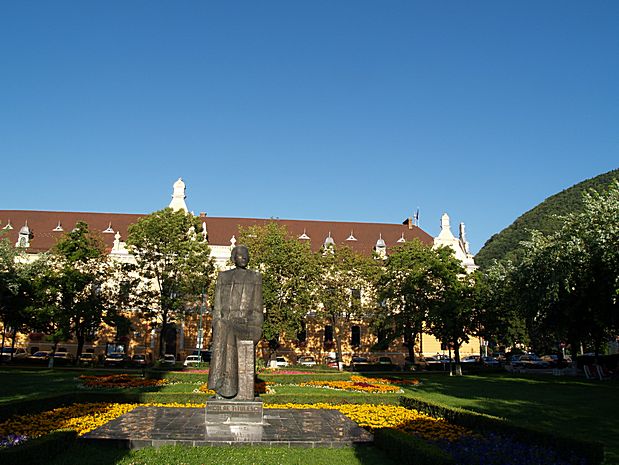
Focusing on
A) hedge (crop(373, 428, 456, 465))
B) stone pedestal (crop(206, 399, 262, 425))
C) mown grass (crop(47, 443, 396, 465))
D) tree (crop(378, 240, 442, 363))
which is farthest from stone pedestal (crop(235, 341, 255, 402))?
tree (crop(378, 240, 442, 363))

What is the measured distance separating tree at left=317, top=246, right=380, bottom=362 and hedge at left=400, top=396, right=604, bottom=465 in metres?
27.9

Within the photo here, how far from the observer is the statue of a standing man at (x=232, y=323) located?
12.1 meters

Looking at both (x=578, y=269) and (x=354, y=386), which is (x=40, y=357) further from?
(x=578, y=269)

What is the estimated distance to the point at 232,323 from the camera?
1239 centimetres

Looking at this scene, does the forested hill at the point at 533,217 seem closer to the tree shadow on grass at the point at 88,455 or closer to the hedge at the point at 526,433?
the hedge at the point at 526,433

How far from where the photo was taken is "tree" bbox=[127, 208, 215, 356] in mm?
41594

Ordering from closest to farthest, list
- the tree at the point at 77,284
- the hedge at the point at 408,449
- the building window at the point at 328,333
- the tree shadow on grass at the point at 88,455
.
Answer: the hedge at the point at 408,449
the tree shadow on grass at the point at 88,455
the tree at the point at 77,284
the building window at the point at 328,333

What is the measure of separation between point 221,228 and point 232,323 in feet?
167

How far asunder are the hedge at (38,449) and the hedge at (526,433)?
9.30 meters

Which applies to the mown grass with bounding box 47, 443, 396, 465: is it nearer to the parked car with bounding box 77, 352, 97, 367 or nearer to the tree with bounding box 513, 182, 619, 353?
the tree with bounding box 513, 182, 619, 353

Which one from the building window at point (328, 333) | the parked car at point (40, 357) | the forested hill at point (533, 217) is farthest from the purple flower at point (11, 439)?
the forested hill at point (533, 217)

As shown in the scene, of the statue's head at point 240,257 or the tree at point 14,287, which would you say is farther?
the tree at point 14,287

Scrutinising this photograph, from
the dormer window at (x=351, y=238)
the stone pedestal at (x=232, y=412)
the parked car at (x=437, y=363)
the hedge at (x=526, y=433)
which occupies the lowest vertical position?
the parked car at (x=437, y=363)

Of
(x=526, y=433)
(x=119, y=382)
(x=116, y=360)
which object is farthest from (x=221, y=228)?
(x=526, y=433)
